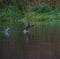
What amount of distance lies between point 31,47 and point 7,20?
22.0m

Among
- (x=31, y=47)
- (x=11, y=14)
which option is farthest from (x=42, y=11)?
(x=31, y=47)

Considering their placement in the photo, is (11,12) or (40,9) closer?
(11,12)

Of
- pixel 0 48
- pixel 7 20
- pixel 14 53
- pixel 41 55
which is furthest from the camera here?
pixel 7 20

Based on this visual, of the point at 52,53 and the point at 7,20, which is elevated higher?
the point at 52,53

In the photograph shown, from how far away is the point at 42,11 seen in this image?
37906 mm

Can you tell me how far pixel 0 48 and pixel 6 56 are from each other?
2.23m

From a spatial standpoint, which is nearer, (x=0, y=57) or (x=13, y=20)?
(x=0, y=57)

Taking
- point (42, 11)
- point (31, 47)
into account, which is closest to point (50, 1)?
point (42, 11)

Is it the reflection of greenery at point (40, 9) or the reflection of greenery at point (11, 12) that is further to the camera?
the reflection of greenery at point (40, 9)

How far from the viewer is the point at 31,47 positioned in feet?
43.7

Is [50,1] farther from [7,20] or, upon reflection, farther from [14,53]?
[14,53]

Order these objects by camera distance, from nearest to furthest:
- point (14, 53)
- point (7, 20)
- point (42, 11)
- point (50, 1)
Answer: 1. point (14, 53)
2. point (7, 20)
3. point (42, 11)
4. point (50, 1)

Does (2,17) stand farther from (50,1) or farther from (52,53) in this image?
(52,53)

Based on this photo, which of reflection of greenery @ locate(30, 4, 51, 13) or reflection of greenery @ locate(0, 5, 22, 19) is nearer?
reflection of greenery @ locate(0, 5, 22, 19)
